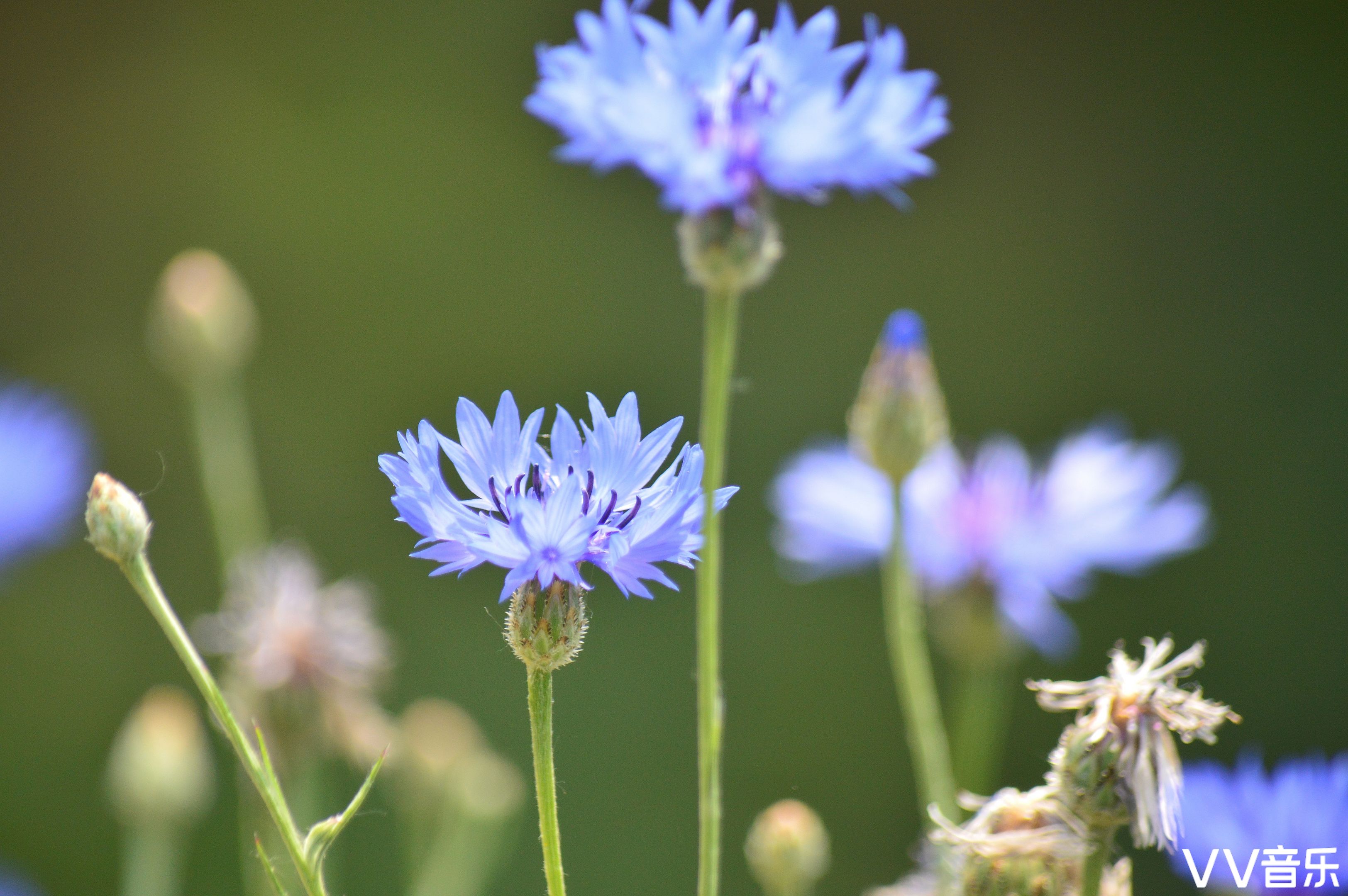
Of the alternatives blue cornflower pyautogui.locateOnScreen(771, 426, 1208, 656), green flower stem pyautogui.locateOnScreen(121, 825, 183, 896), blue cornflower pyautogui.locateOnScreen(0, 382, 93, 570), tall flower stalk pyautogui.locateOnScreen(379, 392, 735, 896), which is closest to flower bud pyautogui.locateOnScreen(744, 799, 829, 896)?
tall flower stalk pyautogui.locateOnScreen(379, 392, 735, 896)

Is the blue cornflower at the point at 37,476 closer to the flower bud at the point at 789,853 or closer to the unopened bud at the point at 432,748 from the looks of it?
the unopened bud at the point at 432,748

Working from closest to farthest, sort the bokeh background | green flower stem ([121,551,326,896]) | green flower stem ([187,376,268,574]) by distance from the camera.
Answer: green flower stem ([121,551,326,896]) < green flower stem ([187,376,268,574]) < the bokeh background

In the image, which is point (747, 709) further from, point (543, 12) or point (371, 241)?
point (543, 12)

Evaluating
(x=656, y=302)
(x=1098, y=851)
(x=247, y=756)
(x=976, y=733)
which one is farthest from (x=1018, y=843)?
(x=656, y=302)

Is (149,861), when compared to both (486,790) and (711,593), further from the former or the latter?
(711,593)

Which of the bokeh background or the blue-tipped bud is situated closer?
the blue-tipped bud

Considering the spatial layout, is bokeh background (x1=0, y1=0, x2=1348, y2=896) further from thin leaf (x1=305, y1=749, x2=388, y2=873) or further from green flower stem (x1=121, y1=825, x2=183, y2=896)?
thin leaf (x1=305, y1=749, x2=388, y2=873)
